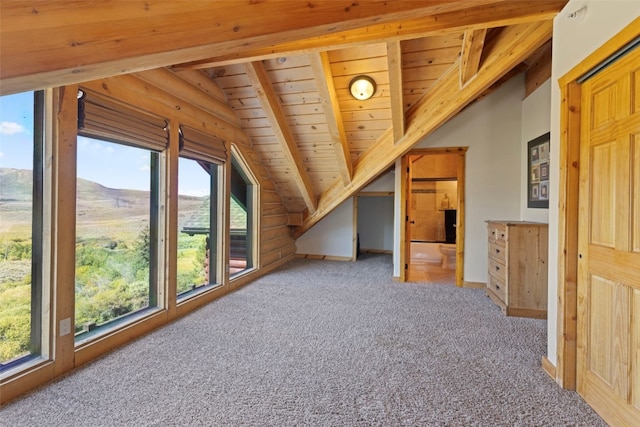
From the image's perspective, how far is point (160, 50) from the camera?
1.12 meters

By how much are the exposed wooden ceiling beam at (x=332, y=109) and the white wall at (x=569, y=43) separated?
5.72 ft

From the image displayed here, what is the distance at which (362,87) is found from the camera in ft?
10.6

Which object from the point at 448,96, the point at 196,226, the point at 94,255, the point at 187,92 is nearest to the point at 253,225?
the point at 196,226

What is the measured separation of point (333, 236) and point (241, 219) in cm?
228

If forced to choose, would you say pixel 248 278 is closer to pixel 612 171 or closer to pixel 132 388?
pixel 132 388

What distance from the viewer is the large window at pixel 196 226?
3111 mm

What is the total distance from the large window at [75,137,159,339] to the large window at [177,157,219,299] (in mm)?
345

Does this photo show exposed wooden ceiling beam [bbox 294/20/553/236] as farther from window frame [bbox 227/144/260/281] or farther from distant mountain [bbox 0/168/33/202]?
distant mountain [bbox 0/168/33/202]

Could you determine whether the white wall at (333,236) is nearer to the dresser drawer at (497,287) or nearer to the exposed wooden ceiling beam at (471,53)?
the dresser drawer at (497,287)

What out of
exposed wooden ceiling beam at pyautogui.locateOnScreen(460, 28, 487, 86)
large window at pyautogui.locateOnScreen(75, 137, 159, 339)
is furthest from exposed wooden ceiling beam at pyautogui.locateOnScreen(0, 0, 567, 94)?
exposed wooden ceiling beam at pyautogui.locateOnScreen(460, 28, 487, 86)

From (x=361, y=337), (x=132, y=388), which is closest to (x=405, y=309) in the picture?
(x=361, y=337)

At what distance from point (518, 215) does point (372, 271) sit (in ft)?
7.48

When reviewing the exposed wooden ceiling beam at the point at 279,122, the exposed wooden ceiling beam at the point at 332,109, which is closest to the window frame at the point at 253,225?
the exposed wooden ceiling beam at the point at 279,122

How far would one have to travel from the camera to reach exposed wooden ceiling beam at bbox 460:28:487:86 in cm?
251
